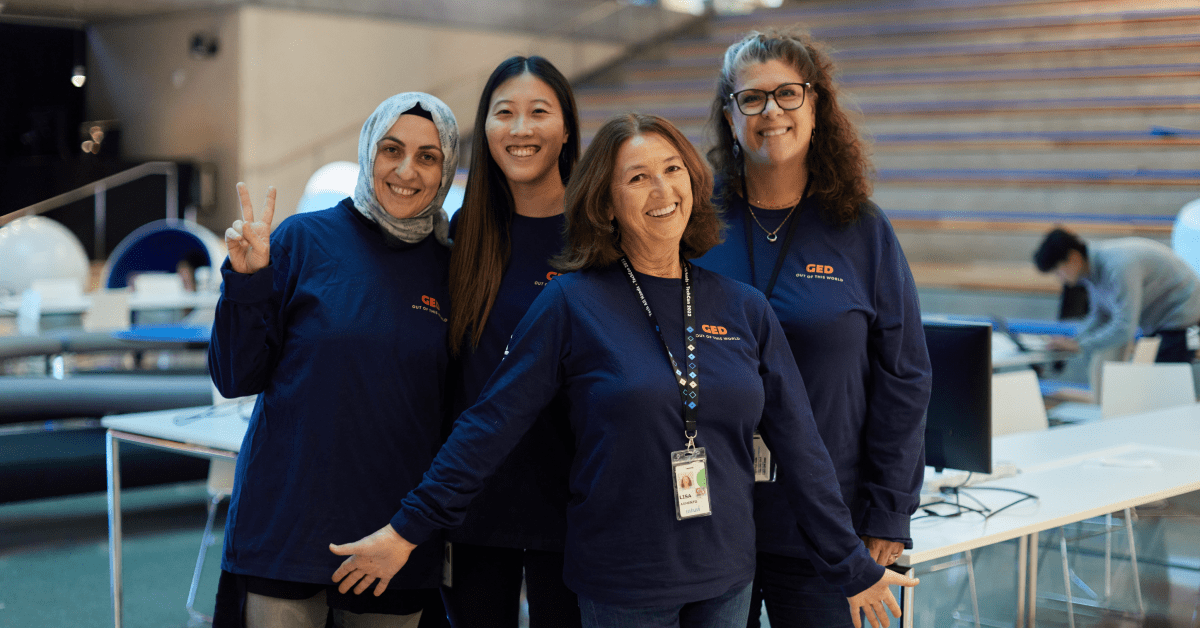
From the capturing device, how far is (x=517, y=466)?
6.16 ft

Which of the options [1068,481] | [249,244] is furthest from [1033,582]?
[249,244]

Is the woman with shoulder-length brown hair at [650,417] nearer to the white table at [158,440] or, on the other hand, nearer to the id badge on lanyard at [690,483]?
the id badge on lanyard at [690,483]

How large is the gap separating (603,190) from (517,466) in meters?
0.56

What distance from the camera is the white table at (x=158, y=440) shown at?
10.5 feet

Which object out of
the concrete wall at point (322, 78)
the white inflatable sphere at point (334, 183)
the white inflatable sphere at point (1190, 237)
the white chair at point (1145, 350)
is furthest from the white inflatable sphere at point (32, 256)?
the white inflatable sphere at point (1190, 237)

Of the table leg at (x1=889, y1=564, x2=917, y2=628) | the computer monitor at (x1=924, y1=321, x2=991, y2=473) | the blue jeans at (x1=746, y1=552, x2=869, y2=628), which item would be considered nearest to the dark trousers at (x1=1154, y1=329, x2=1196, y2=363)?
the computer monitor at (x1=924, y1=321, x2=991, y2=473)

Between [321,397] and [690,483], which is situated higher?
[321,397]

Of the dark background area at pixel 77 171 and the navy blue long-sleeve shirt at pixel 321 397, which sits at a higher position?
the dark background area at pixel 77 171

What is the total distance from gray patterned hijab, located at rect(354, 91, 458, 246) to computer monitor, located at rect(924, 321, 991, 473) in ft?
4.25

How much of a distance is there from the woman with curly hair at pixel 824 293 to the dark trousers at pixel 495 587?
41cm

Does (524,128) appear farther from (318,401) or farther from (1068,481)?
(1068,481)

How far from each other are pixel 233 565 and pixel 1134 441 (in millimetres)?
3057


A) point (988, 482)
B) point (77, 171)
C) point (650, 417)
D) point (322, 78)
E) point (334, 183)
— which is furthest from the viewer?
point (322, 78)

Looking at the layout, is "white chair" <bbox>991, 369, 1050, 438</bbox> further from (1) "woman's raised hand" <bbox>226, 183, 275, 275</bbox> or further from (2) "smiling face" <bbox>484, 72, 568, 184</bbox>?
(1) "woman's raised hand" <bbox>226, 183, 275, 275</bbox>
